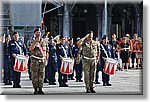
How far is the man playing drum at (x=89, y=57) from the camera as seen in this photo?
1237cm

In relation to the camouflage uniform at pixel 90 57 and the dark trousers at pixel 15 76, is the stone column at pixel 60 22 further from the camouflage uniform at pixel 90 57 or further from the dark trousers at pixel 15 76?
the dark trousers at pixel 15 76

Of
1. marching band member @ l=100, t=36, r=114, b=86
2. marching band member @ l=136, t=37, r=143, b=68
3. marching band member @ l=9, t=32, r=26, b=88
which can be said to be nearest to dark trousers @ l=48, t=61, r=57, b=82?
marching band member @ l=9, t=32, r=26, b=88

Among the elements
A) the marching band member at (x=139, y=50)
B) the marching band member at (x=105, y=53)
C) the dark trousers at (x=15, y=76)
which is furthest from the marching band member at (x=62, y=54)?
the marching band member at (x=139, y=50)

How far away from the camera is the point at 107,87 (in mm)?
12391

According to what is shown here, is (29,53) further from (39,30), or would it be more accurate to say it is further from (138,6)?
(138,6)

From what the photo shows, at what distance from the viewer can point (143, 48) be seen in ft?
40.2

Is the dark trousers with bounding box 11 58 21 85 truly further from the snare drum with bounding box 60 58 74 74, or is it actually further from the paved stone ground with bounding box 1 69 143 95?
the snare drum with bounding box 60 58 74 74

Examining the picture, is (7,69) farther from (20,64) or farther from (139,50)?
(139,50)

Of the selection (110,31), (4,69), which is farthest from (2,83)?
(110,31)

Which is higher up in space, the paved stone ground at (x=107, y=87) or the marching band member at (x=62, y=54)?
the marching band member at (x=62, y=54)

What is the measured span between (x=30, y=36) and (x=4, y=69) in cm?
63

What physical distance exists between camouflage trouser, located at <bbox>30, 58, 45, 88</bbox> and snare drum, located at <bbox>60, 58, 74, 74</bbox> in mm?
310

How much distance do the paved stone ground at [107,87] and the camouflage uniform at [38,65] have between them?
96 millimetres

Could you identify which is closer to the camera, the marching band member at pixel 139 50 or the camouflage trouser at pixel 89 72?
the marching band member at pixel 139 50
